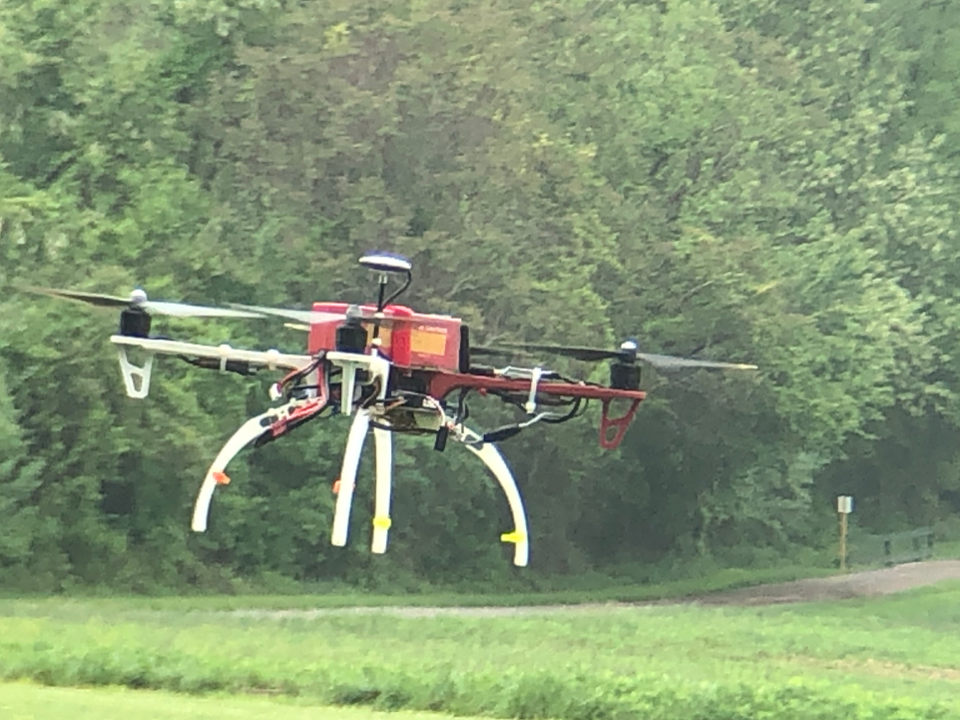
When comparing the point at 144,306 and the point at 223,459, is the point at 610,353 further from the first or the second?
the point at 144,306

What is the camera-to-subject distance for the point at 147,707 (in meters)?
15.6

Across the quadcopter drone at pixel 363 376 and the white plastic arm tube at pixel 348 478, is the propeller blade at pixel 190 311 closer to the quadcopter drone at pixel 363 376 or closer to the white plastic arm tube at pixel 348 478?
the quadcopter drone at pixel 363 376

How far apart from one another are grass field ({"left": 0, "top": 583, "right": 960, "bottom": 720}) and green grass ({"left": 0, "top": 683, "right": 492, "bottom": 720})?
1.40 ft

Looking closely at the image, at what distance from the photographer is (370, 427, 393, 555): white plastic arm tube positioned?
10.2 meters

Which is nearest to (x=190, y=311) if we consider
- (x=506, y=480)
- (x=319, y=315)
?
(x=319, y=315)

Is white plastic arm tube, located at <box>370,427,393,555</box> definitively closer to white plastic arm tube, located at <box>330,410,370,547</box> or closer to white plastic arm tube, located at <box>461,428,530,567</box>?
white plastic arm tube, located at <box>330,410,370,547</box>

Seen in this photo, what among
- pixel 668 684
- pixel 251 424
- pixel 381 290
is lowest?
pixel 668 684

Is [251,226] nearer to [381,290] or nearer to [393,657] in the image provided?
[393,657]

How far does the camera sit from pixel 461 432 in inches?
407

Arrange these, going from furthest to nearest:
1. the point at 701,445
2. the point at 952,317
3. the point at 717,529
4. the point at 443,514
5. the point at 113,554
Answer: the point at 717,529 < the point at 952,317 < the point at 701,445 < the point at 443,514 < the point at 113,554

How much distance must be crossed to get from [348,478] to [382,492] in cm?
45

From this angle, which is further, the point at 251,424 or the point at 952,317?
the point at 952,317

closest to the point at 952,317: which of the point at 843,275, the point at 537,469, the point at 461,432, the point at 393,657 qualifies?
the point at 843,275

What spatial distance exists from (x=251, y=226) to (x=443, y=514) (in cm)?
771
